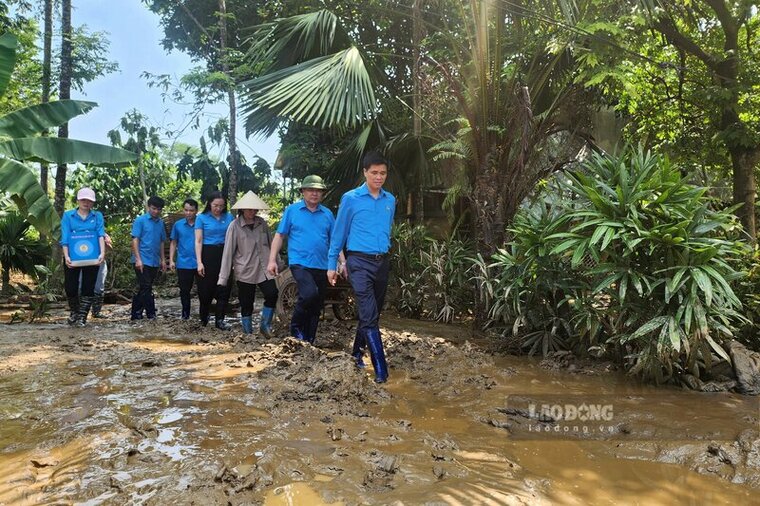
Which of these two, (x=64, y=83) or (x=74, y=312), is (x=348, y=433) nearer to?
(x=74, y=312)

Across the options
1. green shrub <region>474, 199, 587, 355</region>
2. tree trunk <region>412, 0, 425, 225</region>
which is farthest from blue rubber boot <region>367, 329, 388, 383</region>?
tree trunk <region>412, 0, 425, 225</region>

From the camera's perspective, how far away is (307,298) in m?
5.25

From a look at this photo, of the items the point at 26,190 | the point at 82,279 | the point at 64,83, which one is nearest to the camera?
the point at 26,190

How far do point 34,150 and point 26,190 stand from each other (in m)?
0.57

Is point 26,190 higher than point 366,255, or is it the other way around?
point 26,190

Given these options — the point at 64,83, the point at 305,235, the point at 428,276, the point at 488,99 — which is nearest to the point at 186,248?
the point at 305,235

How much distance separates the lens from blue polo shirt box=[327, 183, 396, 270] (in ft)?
14.5

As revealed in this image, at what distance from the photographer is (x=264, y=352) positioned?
5156 millimetres

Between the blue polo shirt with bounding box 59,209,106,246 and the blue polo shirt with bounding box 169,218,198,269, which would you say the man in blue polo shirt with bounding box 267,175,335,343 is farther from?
the blue polo shirt with bounding box 59,209,106,246

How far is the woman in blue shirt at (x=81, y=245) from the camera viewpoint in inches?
261

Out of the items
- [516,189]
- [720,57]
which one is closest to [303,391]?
[516,189]

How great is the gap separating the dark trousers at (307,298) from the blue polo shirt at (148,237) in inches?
125

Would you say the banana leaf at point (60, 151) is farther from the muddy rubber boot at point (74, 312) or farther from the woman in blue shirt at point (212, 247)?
the muddy rubber boot at point (74, 312)

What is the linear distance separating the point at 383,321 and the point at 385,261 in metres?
3.31
